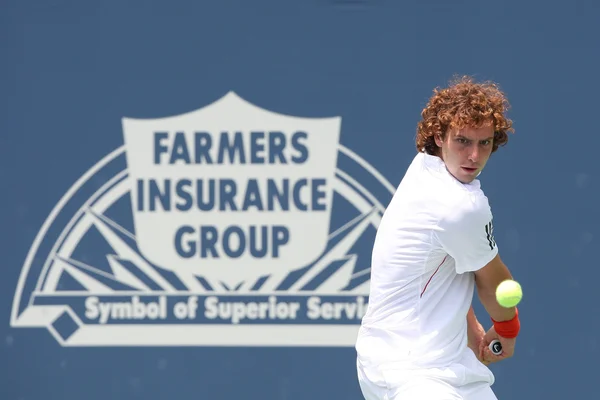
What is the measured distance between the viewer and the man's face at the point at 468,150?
2730 mm

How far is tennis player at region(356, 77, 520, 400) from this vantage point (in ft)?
8.89

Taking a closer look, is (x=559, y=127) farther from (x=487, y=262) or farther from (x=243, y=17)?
(x=487, y=262)

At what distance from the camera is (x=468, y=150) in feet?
8.99

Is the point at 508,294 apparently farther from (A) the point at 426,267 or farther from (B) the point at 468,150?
(B) the point at 468,150

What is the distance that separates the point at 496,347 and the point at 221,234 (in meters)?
1.76

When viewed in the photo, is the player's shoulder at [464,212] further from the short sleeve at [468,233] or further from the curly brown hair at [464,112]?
the curly brown hair at [464,112]

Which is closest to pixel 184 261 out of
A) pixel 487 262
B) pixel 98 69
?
pixel 98 69

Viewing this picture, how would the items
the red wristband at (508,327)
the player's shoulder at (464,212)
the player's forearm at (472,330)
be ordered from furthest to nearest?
the player's forearm at (472,330) < the red wristband at (508,327) < the player's shoulder at (464,212)

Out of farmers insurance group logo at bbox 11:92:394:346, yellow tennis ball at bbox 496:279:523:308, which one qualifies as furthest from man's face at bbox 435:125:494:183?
farmers insurance group logo at bbox 11:92:394:346

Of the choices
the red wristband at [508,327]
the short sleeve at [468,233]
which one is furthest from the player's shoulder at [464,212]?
the red wristband at [508,327]

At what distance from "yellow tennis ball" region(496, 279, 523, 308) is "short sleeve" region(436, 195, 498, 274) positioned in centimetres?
8

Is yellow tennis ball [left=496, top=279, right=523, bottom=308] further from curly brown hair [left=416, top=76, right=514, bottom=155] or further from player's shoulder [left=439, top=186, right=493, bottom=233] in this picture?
curly brown hair [left=416, top=76, right=514, bottom=155]

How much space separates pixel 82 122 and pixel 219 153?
60 centimetres

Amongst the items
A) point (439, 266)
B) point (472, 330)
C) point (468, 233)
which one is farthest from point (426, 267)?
point (472, 330)
